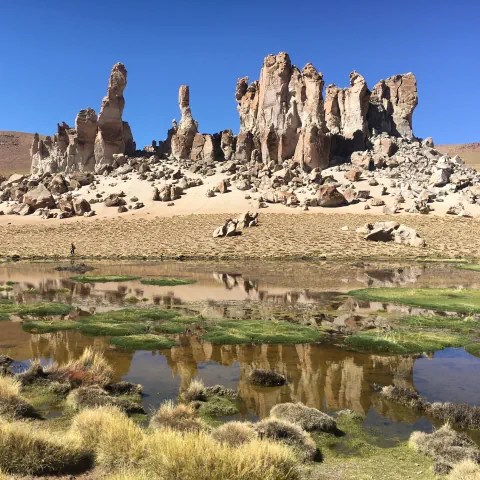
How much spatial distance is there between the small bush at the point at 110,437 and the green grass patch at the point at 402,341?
7792mm

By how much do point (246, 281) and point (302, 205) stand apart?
122 feet

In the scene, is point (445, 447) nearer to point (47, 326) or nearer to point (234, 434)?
point (234, 434)

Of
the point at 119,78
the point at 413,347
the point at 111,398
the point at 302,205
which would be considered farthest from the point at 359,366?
the point at 119,78

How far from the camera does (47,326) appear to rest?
14.5 m

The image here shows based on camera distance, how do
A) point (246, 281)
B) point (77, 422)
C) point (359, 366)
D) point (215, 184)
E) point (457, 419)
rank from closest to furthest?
point (77, 422)
point (457, 419)
point (359, 366)
point (246, 281)
point (215, 184)

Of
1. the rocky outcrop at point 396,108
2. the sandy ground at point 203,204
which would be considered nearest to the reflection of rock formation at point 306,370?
the sandy ground at point 203,204

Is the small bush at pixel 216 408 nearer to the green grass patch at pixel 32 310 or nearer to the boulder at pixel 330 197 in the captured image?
the green grass patch at pixel 32 310

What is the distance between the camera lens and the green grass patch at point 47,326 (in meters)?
14.2

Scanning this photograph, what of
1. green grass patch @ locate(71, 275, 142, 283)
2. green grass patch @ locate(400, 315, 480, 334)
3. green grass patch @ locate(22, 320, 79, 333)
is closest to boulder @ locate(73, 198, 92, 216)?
green grass patch @ locate(71, 275, 142, 283)

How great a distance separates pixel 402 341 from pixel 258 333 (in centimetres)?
416

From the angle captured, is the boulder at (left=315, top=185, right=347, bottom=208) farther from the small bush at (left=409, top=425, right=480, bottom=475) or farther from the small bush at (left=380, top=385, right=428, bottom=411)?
the small bush at (left=409, top=425, right=480, bottom=475)

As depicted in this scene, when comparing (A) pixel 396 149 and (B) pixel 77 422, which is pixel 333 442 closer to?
(B) pixel 77 422

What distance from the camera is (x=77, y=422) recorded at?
269 inches

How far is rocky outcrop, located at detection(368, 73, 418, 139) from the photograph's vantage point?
81250mm
